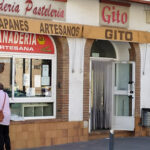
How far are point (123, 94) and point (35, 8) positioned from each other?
418cm

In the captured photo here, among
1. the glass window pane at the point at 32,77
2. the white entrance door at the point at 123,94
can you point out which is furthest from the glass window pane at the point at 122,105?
the glass window pane at the point at 32,77

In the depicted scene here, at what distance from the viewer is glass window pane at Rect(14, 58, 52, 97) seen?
39.6 ft

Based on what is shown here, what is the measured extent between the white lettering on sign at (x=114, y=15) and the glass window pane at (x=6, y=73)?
10.3ft

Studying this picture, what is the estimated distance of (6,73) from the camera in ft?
38.7

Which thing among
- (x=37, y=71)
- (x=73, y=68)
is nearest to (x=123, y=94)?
(x=73, y=68)

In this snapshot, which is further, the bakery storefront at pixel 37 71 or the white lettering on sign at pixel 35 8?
the bakery storefront at pixel 37 71

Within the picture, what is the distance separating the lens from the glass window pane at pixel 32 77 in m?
12.1

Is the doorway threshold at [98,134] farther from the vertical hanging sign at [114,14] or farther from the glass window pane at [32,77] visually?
the vertical hanging sign at [114,14]

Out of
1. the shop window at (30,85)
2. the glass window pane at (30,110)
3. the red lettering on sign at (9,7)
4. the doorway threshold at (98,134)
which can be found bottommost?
the doorway threshold at (98,134)

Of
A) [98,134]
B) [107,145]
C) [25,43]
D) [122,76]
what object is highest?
[25,43]

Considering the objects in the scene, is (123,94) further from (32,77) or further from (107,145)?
(32,77)

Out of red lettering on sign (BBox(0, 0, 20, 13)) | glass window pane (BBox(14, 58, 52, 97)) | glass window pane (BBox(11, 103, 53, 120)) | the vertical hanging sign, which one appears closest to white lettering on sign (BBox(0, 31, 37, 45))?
glass window pane (BBox(14, 58, 52, 97))

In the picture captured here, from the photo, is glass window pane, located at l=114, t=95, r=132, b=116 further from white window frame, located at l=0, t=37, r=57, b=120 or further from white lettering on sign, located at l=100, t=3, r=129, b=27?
white window frame, located at l=0, t=37, r=57, b=120

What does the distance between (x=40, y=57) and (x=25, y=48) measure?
0.54 m
